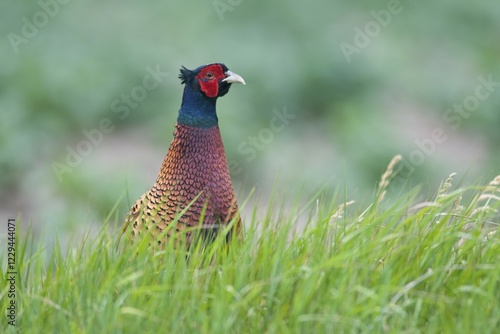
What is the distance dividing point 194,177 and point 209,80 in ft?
1.18

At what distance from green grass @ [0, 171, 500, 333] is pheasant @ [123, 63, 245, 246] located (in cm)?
12

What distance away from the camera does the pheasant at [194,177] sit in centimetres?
348

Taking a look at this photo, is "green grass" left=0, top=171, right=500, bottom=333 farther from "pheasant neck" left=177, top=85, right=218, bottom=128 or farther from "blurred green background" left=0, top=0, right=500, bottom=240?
"blurred green background" left=0, top=0, right=500, bottom=240

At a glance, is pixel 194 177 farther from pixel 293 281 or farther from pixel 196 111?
Answer: pixel 293 281

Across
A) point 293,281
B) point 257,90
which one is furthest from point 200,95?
point 257,90

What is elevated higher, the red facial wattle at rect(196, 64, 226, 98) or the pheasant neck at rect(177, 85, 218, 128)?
the red facial wattle at rect(196, 64, 226, 98)

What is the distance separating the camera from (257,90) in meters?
8.33

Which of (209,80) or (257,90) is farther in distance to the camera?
(257,90)

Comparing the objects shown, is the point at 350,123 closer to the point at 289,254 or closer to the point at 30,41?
the point at 30,41

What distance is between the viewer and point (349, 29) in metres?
9.32

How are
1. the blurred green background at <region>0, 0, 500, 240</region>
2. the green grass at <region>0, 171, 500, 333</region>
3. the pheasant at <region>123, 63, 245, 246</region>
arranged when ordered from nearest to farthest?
the green grass at <region>0, 171, 500, 333</region> < the pheasant at <region>123, 63, 245, 246</region> < the blurred green background at <region>0, 0, 500, 240</region>

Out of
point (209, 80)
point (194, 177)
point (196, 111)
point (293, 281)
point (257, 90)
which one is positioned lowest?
point (293, 281)

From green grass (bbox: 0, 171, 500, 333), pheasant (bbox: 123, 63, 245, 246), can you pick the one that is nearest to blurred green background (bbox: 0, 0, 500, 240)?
pheasant (bbox: 123, 63, 245, 246)

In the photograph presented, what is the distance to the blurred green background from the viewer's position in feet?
24.4
